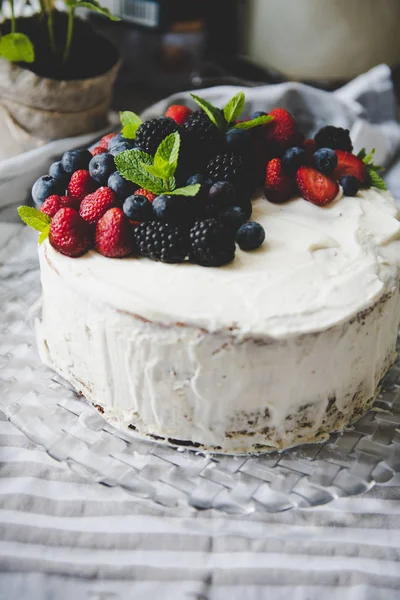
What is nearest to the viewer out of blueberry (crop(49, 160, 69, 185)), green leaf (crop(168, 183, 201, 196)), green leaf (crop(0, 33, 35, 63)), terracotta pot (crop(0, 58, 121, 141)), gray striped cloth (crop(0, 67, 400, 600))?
gray striped cloth (crop(0, 67, 400, 600))

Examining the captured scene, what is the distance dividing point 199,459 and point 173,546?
18 cm

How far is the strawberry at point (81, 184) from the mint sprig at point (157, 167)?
10 centimetres

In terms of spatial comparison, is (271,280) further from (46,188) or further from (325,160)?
(46,188)

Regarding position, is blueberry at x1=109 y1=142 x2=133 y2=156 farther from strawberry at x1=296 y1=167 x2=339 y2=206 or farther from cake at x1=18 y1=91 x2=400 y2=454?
strawberry at x1=296 y1=167 x2=339 y2=206

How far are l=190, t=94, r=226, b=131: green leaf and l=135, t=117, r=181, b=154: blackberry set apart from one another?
10 centimetres

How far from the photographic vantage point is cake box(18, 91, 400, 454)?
4.42ft

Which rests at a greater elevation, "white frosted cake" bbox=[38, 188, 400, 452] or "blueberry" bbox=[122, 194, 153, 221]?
"blueberry" bbox=[122, 194, 153, 221]

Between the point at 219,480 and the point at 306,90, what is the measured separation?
5.27ft

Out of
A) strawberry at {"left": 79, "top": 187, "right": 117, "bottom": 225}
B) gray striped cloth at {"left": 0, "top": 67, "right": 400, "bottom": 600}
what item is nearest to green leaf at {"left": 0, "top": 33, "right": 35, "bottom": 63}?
strawberry at {"left": 79, "top": 187, "right": 117, "bottom": 225}

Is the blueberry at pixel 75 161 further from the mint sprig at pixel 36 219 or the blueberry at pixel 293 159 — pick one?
the blueberry at pixel 293 159

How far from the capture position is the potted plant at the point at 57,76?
7.43ft

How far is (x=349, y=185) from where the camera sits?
1.66m

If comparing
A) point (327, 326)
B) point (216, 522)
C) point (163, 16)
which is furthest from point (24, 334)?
point (163, 16)

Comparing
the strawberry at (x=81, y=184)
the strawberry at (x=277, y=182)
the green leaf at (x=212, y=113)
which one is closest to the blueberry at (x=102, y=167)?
the strawberry at (x=81, y=184)
